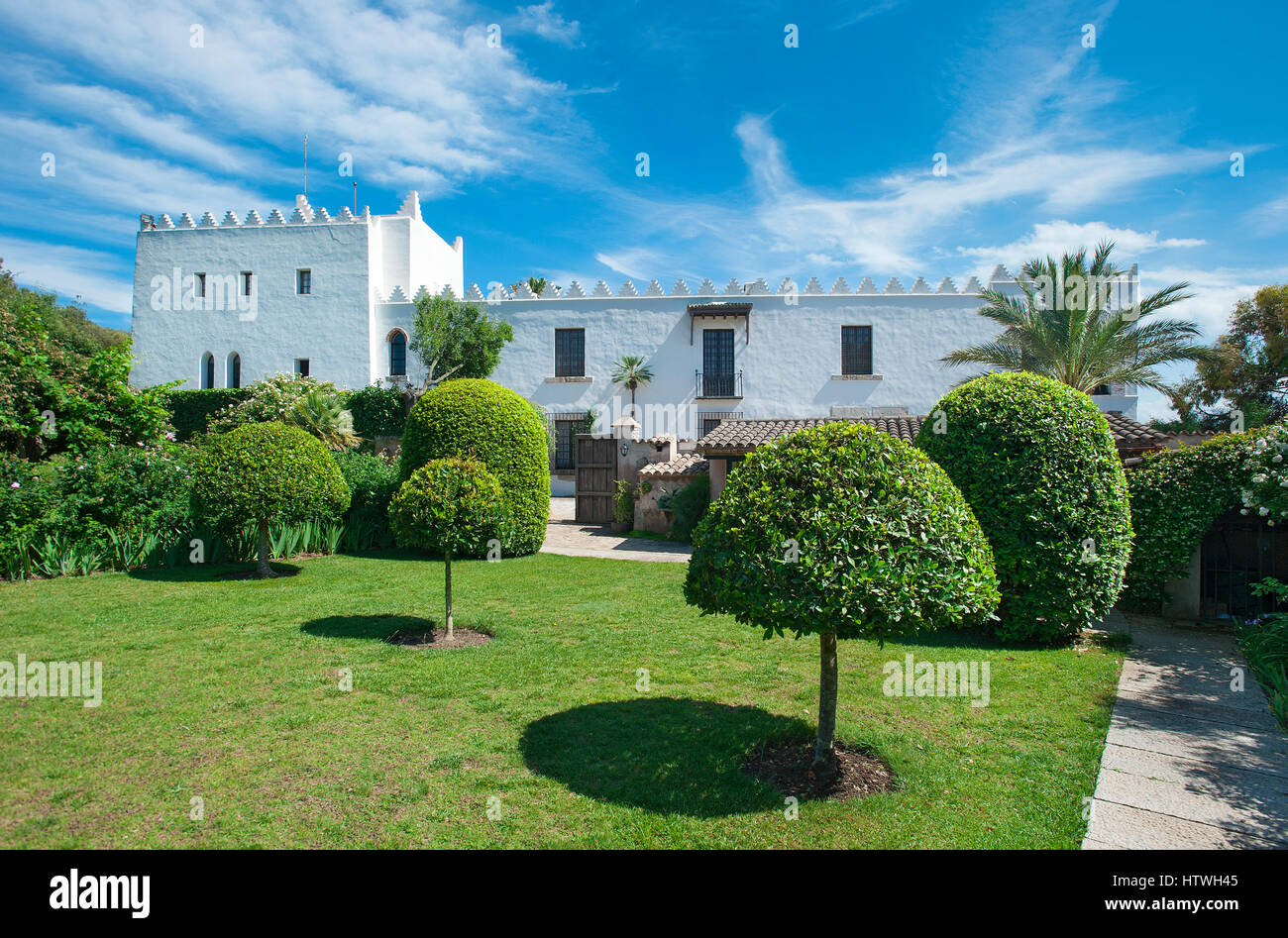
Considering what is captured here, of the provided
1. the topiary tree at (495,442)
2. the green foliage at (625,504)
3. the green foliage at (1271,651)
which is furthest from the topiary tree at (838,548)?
the green foliage at (625,504)

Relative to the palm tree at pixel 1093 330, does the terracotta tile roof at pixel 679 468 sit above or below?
below

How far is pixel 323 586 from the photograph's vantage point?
10.3 metres

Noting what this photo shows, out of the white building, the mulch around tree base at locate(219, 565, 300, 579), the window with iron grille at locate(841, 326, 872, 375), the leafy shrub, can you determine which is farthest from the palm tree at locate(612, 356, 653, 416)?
the mulch around tree base at locate(219, 565, 300, 579)

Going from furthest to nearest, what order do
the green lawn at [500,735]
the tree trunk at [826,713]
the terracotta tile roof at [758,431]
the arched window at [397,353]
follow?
the arched window at [397,353] → the terracotta tile roof at [758,431] → the tree trunk at [826,713] → the green lawn at [500,735]

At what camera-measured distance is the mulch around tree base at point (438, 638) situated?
737 cm

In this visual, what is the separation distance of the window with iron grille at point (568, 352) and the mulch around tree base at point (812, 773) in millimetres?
24695

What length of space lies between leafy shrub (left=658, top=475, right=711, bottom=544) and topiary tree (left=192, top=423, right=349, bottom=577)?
7.84m

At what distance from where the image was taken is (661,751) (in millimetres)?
Result: 4695

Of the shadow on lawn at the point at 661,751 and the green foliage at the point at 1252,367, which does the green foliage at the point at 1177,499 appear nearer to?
the shadow on lawn at the point at 661,751

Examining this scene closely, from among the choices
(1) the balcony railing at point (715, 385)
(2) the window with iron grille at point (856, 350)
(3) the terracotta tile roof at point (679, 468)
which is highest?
(2) the window with iron grille at point (856, 350)

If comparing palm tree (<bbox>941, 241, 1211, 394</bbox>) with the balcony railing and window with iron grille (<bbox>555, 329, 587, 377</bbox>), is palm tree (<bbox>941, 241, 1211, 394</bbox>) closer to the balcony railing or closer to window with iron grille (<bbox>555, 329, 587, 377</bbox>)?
the balcony railing

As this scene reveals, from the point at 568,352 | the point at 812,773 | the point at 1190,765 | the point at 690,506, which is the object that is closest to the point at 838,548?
the point at 812,773

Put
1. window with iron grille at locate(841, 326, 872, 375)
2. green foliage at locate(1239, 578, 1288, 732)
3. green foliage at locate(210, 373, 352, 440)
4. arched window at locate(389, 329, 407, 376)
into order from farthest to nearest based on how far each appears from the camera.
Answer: arched window at locate(389, 329, 407, 376) < window with iron grille at locate(841, 326, 872, 375) < green foliage at locate(210, 373, 352, 440) < green foliage at locate(1239, 578, 1288, 732)

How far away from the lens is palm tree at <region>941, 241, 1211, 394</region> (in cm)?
1596
